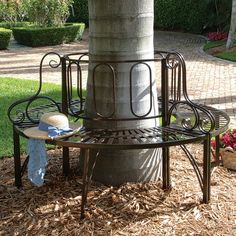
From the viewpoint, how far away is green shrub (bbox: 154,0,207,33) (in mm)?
21036

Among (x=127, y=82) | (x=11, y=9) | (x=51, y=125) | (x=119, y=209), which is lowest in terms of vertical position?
(x=119, y=209)

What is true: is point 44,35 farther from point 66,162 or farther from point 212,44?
point 66,162

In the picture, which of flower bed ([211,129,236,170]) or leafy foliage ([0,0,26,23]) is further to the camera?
leafy foliage ([0,0,26,23])

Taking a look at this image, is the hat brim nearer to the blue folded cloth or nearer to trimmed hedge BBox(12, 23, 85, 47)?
the blue folded cloth

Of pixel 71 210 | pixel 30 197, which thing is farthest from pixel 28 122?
pixel 71 210

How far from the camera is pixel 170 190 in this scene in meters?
3.94

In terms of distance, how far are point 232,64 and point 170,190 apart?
953 cm

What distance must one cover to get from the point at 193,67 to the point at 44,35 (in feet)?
23.4

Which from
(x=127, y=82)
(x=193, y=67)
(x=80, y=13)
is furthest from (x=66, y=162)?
(x=80, y=13)

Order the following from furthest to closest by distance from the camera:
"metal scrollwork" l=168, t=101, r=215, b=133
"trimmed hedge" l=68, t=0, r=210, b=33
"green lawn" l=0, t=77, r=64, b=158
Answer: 1. "trimmed hedge" l=68, t=0, r=210, b=33
2. "green lawn" l=0, t=77, r=64, b=158
3. "metal scrollwork" l=168, t=101, r=215, b=133

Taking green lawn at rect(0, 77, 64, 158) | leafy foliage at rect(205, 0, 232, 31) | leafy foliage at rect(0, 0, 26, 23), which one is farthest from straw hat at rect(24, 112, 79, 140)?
leafy foliage at rect(0, 0, 26, 23)

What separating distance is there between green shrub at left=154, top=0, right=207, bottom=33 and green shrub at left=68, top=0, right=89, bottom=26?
422cm

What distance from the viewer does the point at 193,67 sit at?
12.6m

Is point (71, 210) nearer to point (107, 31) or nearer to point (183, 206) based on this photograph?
point (183, 206)
